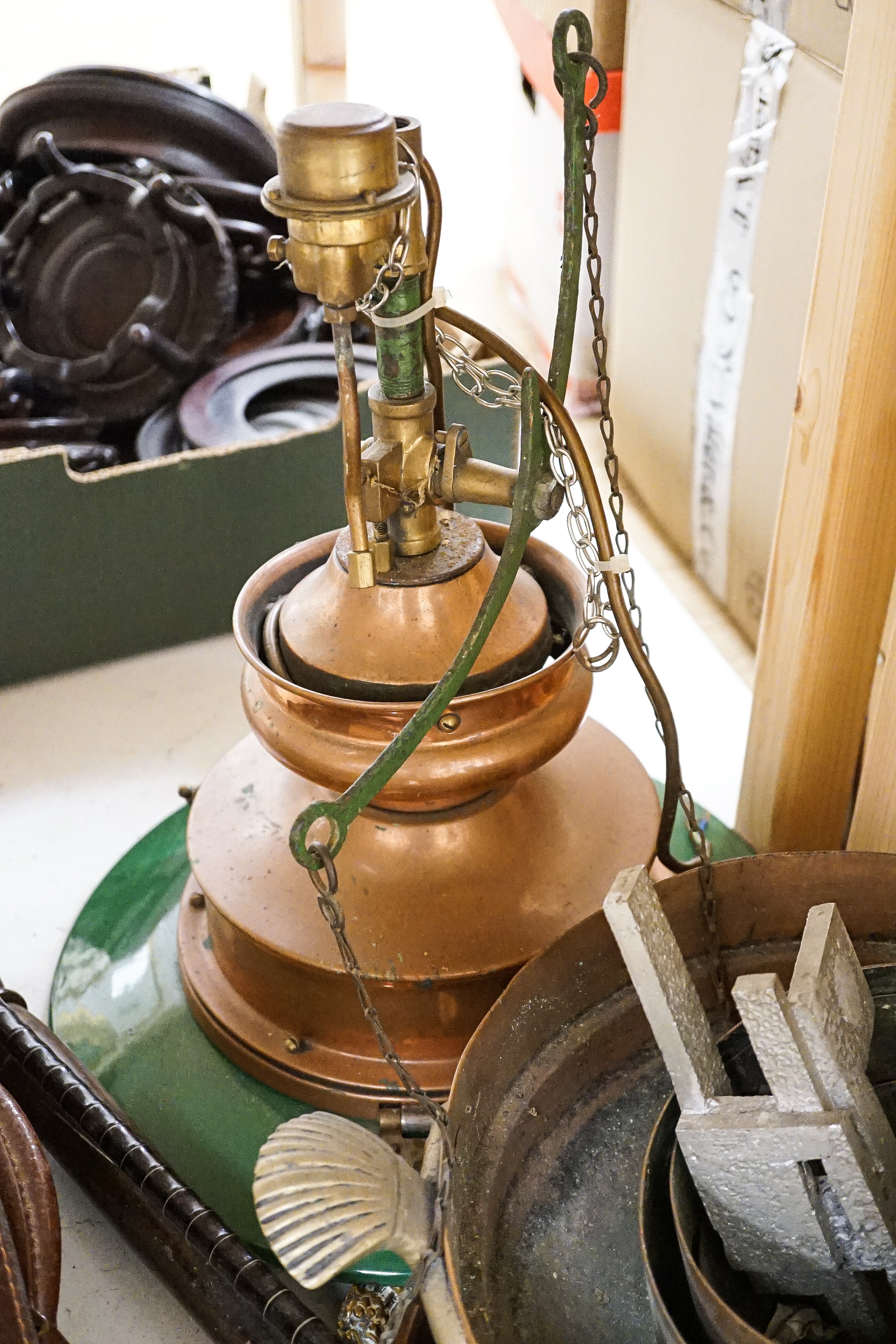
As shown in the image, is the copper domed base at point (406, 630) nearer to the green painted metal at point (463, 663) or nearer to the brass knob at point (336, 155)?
the green painted metal at point (463, 663)

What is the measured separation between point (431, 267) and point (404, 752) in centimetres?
32

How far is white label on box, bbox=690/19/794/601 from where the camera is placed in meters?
1.34

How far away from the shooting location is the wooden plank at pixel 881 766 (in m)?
0.92

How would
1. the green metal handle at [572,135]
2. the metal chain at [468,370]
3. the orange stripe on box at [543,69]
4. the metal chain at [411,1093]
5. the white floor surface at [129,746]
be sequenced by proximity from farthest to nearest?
the orange stripe on box at [543,69]
the white floor surface at [129,746]
the metal chain at [468,370]
the green metal handle at [572,135]
the metal chain at [411,1093]

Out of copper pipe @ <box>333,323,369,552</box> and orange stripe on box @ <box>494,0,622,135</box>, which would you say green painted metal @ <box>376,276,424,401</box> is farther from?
orange stripe on box @ <box>494,0,622,135</box>

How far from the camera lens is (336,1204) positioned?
2.28 ft

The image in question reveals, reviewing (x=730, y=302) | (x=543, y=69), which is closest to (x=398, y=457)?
(x=730, y=302)

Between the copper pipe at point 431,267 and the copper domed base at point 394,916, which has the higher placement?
the copper pipe at point 431,267

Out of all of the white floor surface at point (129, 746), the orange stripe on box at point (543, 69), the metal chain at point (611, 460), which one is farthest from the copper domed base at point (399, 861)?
the orange stripe on box at point (543, 69)

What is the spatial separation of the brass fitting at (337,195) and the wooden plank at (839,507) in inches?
11.9

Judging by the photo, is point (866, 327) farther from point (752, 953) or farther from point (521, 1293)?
point (521, 1293)

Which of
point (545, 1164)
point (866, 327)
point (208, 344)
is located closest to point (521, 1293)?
point (545, 1164)

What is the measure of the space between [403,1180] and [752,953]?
309mm

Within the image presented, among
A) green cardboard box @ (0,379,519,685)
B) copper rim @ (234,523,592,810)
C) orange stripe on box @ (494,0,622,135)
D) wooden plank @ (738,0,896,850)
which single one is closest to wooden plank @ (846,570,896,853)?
wooden plank @ (738,0,896,850)
